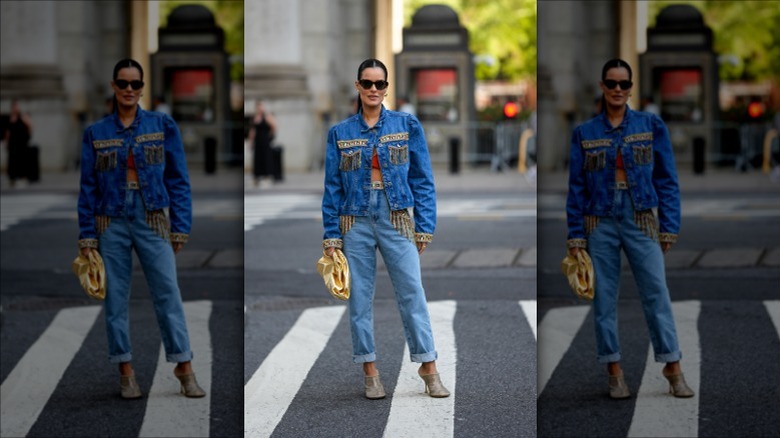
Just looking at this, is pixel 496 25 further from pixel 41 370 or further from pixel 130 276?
pixel 130 276

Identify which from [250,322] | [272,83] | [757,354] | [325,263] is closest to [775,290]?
[757,354]

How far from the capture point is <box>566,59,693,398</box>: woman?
4930mm

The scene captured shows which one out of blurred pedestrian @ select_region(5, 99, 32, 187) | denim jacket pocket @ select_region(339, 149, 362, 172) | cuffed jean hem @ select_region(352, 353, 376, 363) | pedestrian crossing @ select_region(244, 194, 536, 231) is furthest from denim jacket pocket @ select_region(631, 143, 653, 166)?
pedestrian crossing @ select_region(244, 194, 536, 231)

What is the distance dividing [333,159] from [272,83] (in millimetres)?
18438

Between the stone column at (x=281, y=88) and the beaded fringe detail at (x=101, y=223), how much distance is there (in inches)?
674

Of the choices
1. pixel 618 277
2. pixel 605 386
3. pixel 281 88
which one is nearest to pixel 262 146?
pixel 281 88

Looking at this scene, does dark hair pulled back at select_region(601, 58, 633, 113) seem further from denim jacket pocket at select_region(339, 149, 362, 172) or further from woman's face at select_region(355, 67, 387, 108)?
denim jacket pocket at select_region(339, 149, 362, 172)

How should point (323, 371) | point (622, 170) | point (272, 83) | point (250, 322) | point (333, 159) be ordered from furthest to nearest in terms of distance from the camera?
point (272, 83), point (250, 322), point (323, 371), point (333, 159), point (622, 170)

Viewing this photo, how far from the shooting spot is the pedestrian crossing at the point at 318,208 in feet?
53.7

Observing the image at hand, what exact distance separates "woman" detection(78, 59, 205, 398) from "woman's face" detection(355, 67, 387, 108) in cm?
81

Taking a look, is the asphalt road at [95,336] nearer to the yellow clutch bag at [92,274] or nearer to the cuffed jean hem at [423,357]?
the yellow clutch bag at [92,274]

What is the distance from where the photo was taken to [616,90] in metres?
4.91

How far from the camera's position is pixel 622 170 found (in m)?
Answer: 4.96

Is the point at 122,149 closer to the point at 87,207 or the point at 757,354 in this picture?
the point at 87,207
